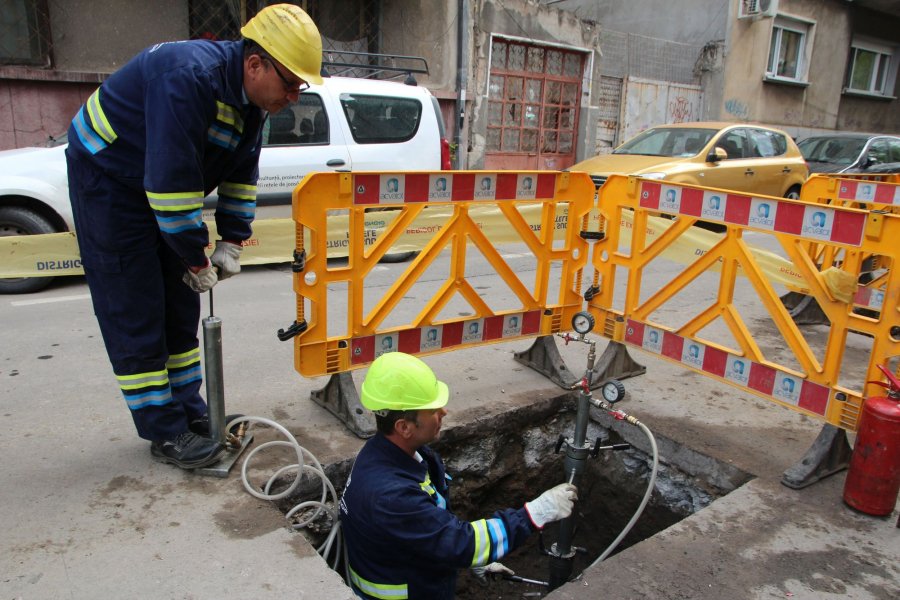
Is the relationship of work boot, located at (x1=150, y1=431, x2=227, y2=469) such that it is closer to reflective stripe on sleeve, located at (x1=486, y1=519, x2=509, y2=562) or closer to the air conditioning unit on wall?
reflective stripe on sleeve, located at (x1=486, y1=519, x2=509, y2=562)

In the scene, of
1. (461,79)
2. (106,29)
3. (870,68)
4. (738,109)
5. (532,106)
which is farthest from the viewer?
(870,68)

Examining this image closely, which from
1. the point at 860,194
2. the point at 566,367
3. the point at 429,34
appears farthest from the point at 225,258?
the point at 429,34

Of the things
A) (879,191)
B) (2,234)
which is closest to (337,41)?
(2,234)

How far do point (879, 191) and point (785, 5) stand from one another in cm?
1641

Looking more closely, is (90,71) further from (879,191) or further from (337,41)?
(879,191)

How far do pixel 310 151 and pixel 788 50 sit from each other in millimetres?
17845

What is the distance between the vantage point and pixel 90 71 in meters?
10.2

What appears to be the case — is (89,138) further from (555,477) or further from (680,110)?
(680,110)

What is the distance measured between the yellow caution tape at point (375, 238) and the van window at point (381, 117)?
0.99m

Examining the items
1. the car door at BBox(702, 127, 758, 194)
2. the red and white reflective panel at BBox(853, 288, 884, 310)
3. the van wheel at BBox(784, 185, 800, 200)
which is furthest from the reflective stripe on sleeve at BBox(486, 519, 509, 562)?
the van wheel at BBox(784, 185, 800, 200)

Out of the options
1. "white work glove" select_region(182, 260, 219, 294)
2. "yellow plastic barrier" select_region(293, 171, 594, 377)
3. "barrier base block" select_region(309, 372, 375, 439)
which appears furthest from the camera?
"barrier base block" select_region(309, 372, 375, 439)

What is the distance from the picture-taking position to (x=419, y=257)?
369 cm

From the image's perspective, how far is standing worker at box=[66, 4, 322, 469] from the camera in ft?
8.43

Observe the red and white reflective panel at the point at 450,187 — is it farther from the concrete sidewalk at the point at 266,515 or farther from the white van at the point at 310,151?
the white van at the point at 310,151
